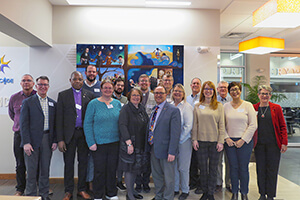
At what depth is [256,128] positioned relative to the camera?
3469mm

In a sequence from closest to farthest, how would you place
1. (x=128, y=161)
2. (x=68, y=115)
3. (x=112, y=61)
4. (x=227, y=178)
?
(x=128, y=161), (x=68, y=115), (x=227, y=178), (x=112, y=61)

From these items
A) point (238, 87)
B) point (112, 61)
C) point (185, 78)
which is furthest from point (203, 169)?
point (112, 61)

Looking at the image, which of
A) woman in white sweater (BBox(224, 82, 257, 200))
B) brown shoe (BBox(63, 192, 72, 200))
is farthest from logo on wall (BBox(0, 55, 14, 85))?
woman in white sweater (BBox(224, 82, 257, 200))

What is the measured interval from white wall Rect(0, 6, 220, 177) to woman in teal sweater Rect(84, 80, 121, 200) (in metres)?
1.58

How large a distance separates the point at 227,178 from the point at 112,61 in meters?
3.10

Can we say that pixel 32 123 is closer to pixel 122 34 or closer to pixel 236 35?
pixel 122 34

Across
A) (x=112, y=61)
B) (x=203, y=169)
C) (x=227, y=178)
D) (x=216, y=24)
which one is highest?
(x=216, y=24)

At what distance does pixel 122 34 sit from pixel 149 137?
7.84ft

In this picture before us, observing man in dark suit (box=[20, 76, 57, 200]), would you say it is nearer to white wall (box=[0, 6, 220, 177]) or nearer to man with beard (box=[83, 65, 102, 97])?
man with beard (box=[83, 65, 102, 97])

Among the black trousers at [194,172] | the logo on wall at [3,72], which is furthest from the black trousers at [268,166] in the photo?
the logo on wall at [3,72]

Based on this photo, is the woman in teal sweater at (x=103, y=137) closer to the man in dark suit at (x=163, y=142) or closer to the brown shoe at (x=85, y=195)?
the brown shoe at (x=85, y=195)

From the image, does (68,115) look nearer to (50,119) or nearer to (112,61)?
(50,119)

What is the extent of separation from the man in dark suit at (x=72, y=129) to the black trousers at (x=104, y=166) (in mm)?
371

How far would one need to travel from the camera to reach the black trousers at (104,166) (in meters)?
3.42
